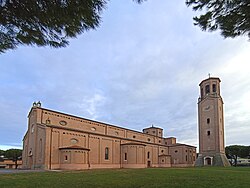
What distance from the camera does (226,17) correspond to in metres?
7.01

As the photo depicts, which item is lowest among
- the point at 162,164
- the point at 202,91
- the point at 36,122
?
Result: the point at 162,164

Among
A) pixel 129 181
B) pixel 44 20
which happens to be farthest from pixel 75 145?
pixel 44 20

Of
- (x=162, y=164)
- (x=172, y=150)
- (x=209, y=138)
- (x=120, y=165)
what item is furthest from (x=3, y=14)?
(x=172, y=150)

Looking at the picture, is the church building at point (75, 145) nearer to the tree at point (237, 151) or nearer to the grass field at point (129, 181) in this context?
the grass field at point (129, 181)

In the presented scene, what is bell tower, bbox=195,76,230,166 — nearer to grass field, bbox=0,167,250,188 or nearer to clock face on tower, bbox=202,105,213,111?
clock face on tower, bbox=202,105,213,111

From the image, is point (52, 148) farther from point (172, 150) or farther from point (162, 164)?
point (172, 150)

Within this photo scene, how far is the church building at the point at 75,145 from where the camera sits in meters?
36.8

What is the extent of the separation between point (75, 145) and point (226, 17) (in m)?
35.5

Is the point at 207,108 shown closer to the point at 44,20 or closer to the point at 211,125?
the point at 211,125

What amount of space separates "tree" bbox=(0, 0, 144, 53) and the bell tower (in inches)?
1939

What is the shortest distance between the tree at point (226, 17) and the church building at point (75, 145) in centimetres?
→ 3260

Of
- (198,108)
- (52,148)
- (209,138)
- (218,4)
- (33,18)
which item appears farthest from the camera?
(198,108)

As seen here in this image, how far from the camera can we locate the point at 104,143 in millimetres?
45719

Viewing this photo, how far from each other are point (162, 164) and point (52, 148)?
29912 millimetres
